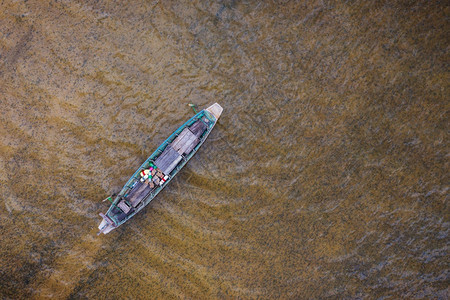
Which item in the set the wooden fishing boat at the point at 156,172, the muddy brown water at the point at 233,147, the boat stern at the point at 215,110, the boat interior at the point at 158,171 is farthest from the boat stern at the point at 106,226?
the boat stern at the point at 215,110

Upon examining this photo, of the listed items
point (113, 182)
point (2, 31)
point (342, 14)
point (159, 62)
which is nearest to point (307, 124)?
point (342, 14)

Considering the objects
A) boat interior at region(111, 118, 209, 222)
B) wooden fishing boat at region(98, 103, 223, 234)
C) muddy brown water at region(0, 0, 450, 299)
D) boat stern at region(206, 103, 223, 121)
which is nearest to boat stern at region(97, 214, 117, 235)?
wooden fishing boat at region(98, 103, 223, 234)

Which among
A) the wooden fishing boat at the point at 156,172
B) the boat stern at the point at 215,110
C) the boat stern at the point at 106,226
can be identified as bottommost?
the boat stern at the point at 106,226

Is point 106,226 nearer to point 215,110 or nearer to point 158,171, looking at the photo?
point 158,171

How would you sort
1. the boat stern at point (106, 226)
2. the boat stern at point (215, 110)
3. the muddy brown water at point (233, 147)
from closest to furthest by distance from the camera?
the boat stern at point (106, 226), the boat stern at point (215, 110), the muddy brown water at point (233, 147)

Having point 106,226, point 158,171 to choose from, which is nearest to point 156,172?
point 158,171

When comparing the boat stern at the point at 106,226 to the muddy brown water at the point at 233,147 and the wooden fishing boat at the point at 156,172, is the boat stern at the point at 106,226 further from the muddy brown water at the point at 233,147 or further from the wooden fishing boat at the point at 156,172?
the muddy brown water at the point at 233,147

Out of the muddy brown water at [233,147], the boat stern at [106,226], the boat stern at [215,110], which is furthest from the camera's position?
the muddy brown water at [233,147]

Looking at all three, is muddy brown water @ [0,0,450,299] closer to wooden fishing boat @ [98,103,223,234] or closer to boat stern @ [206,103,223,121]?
boat stern @ [206,103,223,121]
